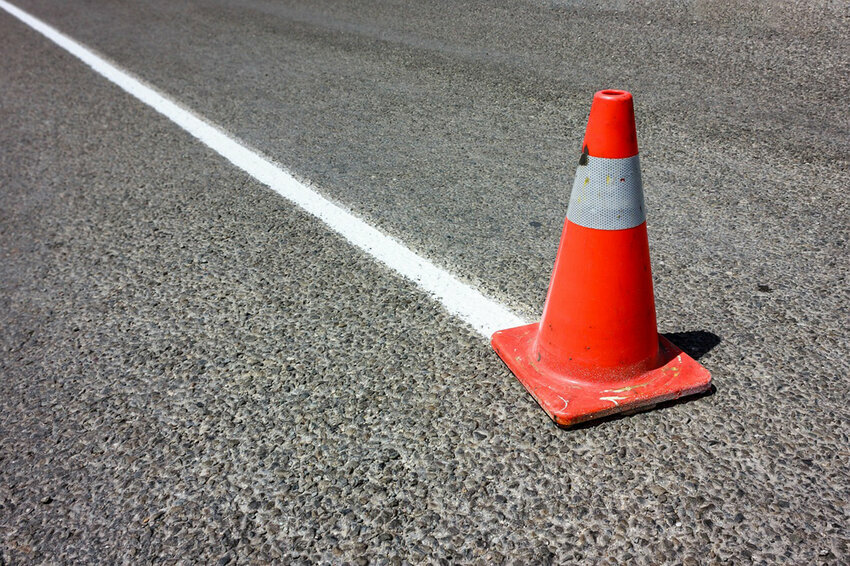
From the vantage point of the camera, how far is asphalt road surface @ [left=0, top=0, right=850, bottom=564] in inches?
74.3

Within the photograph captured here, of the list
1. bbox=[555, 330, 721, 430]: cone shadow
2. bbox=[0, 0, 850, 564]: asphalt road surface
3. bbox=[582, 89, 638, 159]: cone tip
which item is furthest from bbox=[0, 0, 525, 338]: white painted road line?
bbox=[582, 89, 638, 159]: cone tip

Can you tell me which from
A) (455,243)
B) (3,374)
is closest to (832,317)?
(455,243)

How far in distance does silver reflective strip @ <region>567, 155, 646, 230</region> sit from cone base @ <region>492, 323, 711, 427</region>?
492 millimetres

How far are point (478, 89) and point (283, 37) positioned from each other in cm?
312

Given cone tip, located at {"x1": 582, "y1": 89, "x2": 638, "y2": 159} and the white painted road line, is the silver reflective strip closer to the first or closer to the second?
cone tip, located at {"x1": 582, "y1": 89, "x2": 638, "y2": 159}

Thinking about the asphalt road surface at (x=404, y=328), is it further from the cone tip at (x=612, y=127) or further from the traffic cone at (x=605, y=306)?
the cone tip at (x=612, y=127)

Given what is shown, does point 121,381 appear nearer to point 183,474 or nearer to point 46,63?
point 183,474

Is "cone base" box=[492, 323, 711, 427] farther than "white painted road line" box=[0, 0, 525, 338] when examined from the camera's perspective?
No

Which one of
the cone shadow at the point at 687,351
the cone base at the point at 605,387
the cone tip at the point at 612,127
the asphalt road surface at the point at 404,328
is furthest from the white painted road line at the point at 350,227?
the cone tip at the point at 612,127

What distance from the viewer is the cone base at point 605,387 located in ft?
7.24

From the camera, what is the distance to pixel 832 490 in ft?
6.25

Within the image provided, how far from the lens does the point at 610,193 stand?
224 cm

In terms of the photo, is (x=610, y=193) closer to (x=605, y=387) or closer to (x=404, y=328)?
(x=605, y=387)

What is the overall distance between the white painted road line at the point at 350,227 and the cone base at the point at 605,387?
0.33 m
